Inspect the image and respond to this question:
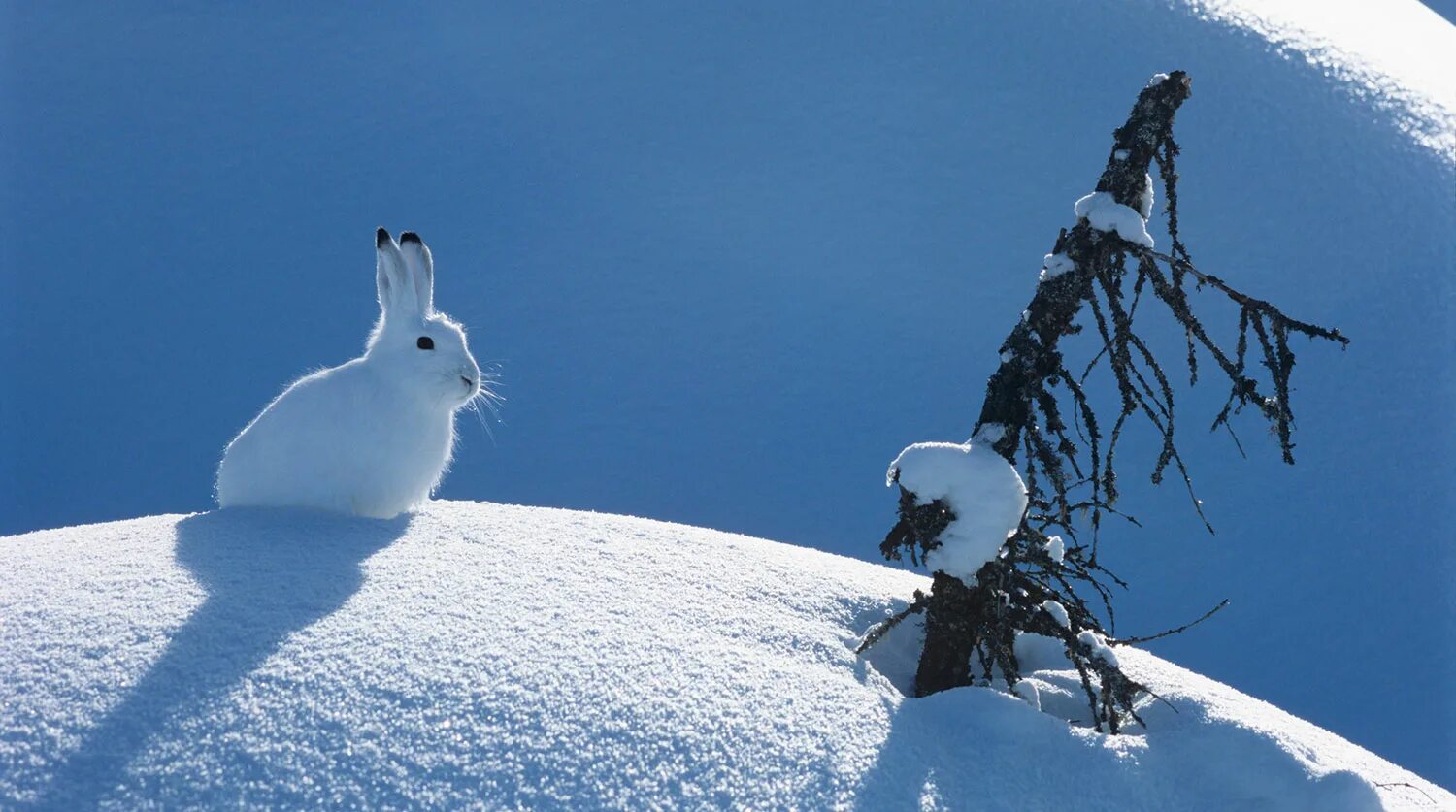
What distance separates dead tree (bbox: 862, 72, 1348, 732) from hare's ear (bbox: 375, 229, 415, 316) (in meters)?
2.06

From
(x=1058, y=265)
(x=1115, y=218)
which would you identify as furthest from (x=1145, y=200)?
(x=1058, y=265)

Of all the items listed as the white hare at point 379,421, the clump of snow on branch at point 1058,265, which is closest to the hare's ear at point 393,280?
the white hare at point 379,421

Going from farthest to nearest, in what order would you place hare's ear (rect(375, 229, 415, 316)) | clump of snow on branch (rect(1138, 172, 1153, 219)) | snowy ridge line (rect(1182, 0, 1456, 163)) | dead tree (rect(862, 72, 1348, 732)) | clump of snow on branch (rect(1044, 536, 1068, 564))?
snowy ridge line (rect(1182, 0, 1456, 163))
hare's ear (rect(375, 229, 415, 316))
clump of snow on branch (rect(1044, 536, 1068, 564))
clump of snow on branch (rect(1138, 172, 1153, 219))
dead tree (rect(862, 72, 1348, 732))


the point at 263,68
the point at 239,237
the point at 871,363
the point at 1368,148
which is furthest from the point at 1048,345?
the point at 263,68

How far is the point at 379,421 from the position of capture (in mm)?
3570

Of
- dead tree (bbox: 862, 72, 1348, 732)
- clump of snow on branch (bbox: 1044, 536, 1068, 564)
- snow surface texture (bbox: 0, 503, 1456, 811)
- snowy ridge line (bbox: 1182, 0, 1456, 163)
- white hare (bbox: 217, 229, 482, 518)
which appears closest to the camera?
snow surface texture (bbox: 0, 503, 1456, 811)

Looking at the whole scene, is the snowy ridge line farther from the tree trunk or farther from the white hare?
the white hare

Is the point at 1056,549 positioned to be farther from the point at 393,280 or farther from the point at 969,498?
the point at 393,280

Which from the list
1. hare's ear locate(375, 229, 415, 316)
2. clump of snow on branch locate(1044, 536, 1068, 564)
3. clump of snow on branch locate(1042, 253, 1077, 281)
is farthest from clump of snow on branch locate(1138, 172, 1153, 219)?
hare's ear locate(375, 229, 415, 316)

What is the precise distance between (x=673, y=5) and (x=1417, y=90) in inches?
274

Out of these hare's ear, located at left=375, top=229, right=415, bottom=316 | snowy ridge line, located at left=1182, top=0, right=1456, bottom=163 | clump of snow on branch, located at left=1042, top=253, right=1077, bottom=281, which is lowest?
hare's ear, located at left=375, top=229, right=415, bottom=316

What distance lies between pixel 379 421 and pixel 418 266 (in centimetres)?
59

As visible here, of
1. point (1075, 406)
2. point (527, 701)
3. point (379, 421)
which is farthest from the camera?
point (379, 421)

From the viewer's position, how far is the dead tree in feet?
8.02
